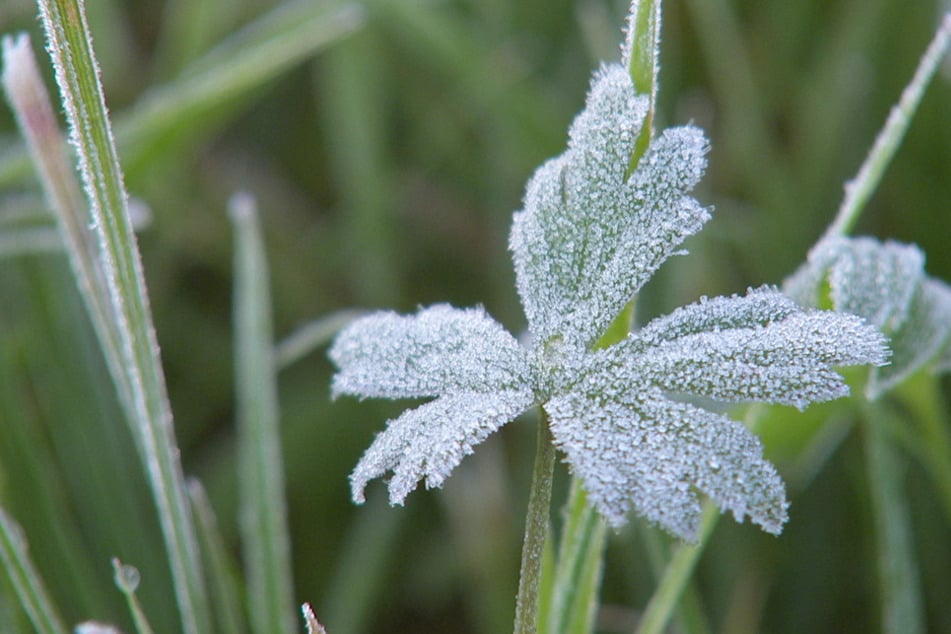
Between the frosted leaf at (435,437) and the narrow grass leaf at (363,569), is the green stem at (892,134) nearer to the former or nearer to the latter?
the frosted leaf at (435,437)

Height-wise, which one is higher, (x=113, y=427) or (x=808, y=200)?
(x=808, y=200)

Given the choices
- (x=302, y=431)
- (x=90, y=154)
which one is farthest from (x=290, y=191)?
(x=90, y=154)

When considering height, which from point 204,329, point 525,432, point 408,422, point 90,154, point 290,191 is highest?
point 290,191

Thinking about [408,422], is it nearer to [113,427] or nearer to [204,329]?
[113,427]

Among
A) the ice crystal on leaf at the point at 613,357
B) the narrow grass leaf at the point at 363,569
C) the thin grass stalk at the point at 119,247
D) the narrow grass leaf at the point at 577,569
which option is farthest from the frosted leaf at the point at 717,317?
the narrow grass leaf at the point at 363,569

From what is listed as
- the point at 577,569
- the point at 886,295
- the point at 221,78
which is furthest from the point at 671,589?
the point at 221,78

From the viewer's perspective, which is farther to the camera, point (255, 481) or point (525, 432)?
point (525, 432)

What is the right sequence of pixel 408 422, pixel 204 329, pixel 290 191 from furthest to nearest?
1. pixel 290 191
2. pixel 204 329
3. pixel 408 422
